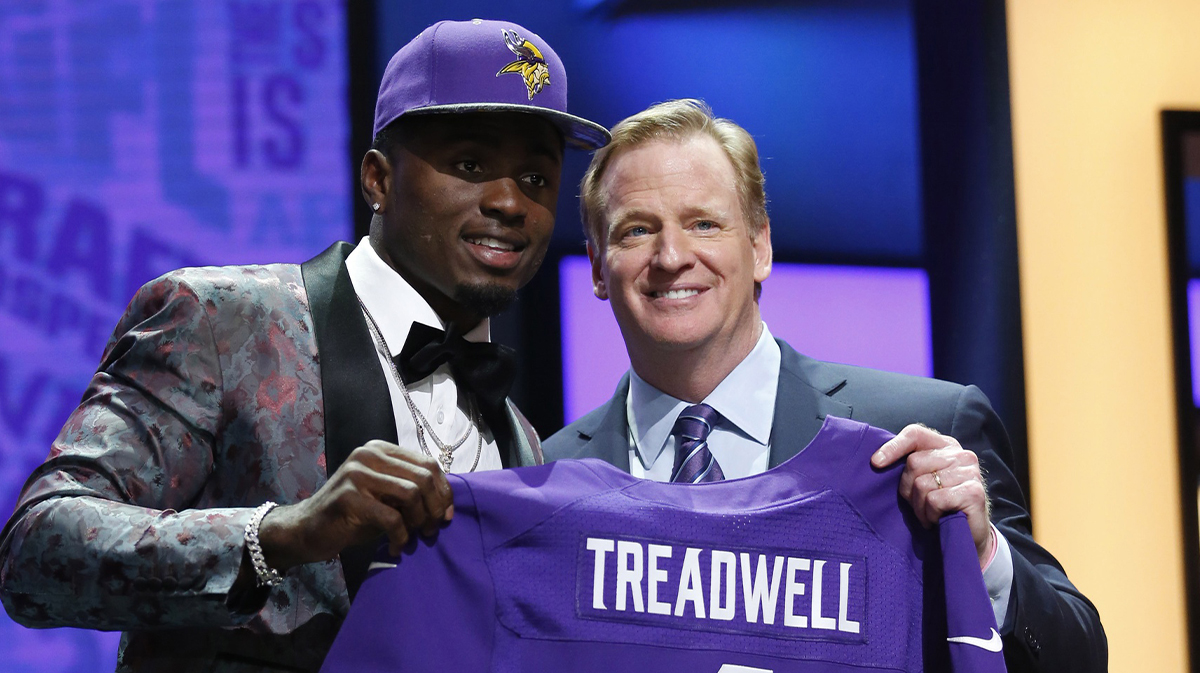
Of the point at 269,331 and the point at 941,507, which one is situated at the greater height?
the point at 269,331

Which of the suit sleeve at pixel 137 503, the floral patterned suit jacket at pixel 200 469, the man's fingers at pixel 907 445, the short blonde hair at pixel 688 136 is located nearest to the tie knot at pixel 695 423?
the short blonde hair at pixel 688 136

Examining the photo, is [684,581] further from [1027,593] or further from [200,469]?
[200,469]

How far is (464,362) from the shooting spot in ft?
5.72

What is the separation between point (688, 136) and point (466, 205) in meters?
0.56

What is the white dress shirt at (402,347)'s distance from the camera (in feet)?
5.49

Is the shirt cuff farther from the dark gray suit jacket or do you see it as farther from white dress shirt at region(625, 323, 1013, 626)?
white dress shirt at region(625, 323, 1013, 626)

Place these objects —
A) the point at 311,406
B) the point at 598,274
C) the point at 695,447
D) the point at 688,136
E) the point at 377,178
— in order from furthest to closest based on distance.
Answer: the point at 598,274 < the point at 688,136 < the point at 695,447 < the point at 377,178 < the point at 311,406

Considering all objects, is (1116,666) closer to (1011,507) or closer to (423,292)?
(1011,507)

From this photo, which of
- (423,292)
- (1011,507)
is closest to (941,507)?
(1011,507)

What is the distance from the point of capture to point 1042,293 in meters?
3.30

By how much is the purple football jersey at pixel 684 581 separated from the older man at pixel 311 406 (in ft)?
0.35

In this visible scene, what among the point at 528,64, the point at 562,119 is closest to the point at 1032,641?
the point at 562,119

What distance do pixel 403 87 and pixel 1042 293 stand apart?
234 centimetres

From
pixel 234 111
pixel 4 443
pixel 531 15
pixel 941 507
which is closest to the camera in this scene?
pixel 941 507
